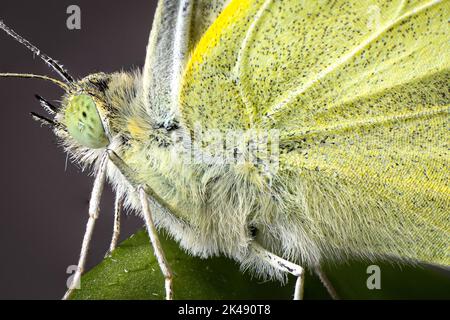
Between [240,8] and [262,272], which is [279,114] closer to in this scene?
[240,8]

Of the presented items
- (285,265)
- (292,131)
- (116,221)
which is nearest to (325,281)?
(285,265)

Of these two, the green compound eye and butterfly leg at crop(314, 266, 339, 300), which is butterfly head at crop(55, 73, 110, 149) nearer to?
the green compound eye

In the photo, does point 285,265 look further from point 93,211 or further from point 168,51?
point 168,51

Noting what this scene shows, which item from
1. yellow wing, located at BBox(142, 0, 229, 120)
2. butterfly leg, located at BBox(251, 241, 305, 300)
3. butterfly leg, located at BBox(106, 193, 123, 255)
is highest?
yellow wing, located at BBox(142, 0, 229, 120)

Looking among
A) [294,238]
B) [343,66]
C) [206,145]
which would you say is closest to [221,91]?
[206,145]

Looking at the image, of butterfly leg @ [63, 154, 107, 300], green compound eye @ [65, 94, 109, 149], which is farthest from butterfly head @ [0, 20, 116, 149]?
A: butterfly leg @ [63, 154, 107, 300]

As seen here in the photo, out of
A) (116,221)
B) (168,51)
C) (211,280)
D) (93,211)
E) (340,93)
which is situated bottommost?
(211,280)
